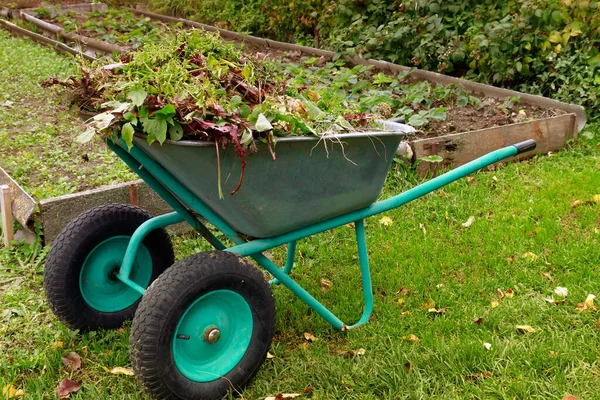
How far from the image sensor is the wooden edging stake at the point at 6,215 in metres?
3.57

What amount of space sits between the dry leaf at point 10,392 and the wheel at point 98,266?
14.2 inches

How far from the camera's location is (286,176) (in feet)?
7.51

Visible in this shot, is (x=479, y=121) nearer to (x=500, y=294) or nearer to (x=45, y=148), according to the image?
(x=500, y=294)

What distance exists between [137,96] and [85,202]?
171 cm

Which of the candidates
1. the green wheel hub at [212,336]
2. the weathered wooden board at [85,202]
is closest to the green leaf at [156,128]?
the green wheel hub at [212,336]

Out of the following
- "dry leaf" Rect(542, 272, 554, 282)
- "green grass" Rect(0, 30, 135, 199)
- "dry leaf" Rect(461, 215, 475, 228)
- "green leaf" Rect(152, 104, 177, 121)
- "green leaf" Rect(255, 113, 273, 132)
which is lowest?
"green grass" Rect(0, 30, 135, 199)

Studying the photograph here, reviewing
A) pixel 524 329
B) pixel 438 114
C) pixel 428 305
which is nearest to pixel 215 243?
pixel 428 305

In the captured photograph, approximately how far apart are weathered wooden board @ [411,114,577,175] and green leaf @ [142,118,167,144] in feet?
8.80

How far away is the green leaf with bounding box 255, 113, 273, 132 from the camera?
2083mm

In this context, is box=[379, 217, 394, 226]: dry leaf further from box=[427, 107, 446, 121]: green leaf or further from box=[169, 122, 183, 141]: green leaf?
box=[169, 122, 183, 141]: green leaf

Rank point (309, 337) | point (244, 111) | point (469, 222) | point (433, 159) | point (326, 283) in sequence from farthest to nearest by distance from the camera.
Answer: point (433, 159)
point (469, 222)
point (326, 283)
point (309, 337)
point (244, 111)

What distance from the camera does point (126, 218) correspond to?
2836mm

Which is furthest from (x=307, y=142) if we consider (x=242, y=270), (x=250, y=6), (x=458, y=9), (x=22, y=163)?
(x=250, y=6)

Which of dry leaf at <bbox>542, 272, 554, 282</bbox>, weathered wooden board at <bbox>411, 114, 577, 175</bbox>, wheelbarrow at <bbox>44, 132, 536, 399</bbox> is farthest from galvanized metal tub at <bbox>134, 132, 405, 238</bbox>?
weathered wooden board at <bbox>411, 114, 577, 175</bbox>
